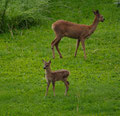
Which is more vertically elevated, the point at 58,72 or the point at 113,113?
the point at 58,72

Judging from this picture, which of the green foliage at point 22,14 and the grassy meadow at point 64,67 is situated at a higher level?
the green foliage at point 22,14

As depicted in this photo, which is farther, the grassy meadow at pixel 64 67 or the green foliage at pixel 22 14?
the green foliage at pixel 22 14

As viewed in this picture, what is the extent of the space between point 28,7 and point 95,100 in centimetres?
985

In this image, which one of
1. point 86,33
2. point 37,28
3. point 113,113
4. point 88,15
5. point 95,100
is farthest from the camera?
point 88,15

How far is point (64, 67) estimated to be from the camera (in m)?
12.5

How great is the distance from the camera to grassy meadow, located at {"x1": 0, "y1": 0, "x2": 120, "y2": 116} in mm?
8797

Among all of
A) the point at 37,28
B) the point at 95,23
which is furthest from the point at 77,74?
the point at 37,28

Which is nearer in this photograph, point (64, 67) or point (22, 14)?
point (64, 67)

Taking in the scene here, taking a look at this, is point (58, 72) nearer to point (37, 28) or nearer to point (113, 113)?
point (113, 113)

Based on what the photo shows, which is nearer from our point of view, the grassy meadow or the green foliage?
the grassy meadow

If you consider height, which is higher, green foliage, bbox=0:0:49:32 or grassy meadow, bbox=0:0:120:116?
green foliage, bbox=0:0:49:32

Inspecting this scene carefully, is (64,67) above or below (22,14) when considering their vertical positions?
below

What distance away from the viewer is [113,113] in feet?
27.7

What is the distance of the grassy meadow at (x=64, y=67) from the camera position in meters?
8.80
